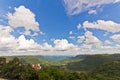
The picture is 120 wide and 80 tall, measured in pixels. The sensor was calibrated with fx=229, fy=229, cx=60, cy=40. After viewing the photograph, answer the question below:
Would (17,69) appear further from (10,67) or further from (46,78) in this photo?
(46,78)

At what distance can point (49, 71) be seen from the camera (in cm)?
14200

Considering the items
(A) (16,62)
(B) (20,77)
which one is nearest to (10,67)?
(A) (16,62)

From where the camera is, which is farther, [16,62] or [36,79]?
[16,62]

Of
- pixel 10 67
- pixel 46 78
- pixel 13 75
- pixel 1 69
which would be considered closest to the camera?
pixel 46 78

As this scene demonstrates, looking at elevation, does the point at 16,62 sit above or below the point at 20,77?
above

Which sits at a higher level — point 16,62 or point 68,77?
point 16,62

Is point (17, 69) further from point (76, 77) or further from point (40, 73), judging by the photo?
point (76, 77)

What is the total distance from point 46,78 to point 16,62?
45620 mm

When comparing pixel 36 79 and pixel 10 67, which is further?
pixel 10 67

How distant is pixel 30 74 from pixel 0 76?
35.7m

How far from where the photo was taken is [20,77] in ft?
460

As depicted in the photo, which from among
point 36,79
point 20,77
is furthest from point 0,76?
point 36,79

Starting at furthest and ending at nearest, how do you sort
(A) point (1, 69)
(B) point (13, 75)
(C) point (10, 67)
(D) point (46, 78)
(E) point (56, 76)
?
(A) point (1, 69) < (C) point (10, 67) < (B) point (13, 75) < (E) point (56, 76) < (D) point (46, 78)

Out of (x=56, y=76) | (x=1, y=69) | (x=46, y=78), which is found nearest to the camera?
(x=46, y=78)
